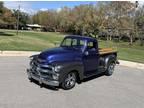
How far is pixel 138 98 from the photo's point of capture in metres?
9.14

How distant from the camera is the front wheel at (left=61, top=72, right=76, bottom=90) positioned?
926 centimetres

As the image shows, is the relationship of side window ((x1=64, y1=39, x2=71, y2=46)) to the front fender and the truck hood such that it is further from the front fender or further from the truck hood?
the front fender

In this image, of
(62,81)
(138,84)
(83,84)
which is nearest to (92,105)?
(62,81)

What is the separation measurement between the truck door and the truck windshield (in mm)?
266

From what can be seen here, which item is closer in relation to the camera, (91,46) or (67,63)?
(67,63)

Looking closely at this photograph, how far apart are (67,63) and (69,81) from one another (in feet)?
2.55

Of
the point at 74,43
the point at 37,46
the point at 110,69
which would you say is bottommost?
the point at 110,69

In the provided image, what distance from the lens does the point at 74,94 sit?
8.95 meters

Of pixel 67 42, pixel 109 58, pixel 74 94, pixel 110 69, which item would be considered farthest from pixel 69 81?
pixel 110 69

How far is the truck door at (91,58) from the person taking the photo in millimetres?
10204

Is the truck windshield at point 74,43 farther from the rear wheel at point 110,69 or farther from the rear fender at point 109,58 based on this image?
the rear wheel at point 110,69

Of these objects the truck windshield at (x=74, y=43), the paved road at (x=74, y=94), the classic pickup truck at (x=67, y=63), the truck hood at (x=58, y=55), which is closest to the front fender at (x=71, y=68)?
the classic pickup truck at (x=67, y=63)

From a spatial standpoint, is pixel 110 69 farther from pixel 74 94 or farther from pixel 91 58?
pixel 74 94

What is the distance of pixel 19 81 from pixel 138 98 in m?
4.46
